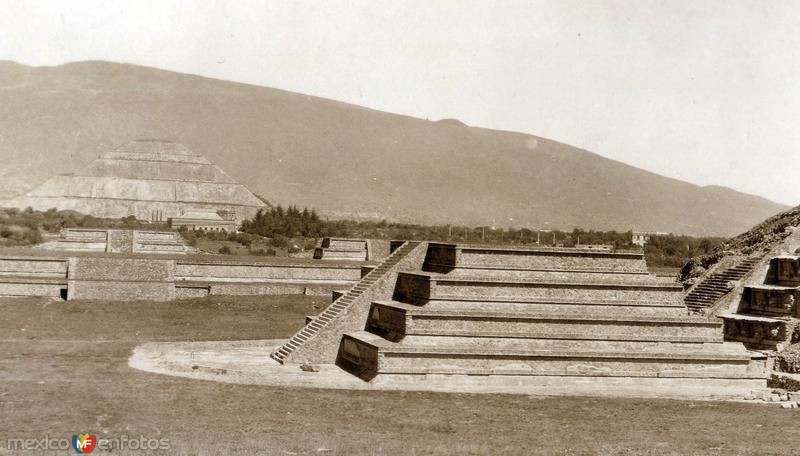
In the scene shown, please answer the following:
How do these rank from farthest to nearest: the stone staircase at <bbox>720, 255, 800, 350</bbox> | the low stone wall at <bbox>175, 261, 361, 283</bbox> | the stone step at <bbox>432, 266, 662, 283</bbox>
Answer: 1. the low stone wall at <bbox>175, 261, 361, 283</bbox>
2. the stone staircase at <bbox>720, 255, 800, 350</bbox>
3. the stone step at <bbox>432, 266, 662, 283</bbox>

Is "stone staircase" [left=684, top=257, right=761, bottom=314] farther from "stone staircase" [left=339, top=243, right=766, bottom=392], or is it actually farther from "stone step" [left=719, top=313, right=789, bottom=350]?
"stone staircase" [left=339, top=243, right=766, bottom=392]

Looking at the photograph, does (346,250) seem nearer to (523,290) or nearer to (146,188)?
(523,290)

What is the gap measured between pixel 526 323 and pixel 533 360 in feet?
3.19

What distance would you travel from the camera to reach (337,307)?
2020cm

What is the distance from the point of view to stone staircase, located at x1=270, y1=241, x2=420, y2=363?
18.9 metres

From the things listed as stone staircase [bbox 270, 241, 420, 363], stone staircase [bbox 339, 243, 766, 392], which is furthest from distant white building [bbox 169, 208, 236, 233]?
stone staircase [bbox 339, 243, 766, 392]

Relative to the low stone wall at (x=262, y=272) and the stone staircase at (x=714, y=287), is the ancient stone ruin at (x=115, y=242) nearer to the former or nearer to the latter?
the low stone wall at (x=262, y=272)

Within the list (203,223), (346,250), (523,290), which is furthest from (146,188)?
(523,290)

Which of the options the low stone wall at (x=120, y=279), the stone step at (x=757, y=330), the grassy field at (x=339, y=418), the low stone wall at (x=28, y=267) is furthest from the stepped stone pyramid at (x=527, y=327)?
the low stone wall at (x=28, y=267)

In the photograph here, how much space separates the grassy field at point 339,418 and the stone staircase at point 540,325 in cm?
142

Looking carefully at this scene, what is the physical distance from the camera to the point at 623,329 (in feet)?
59.1

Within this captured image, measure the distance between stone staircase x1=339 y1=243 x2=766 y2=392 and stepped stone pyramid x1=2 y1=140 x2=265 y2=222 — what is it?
5047cm

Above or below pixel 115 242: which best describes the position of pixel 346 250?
above

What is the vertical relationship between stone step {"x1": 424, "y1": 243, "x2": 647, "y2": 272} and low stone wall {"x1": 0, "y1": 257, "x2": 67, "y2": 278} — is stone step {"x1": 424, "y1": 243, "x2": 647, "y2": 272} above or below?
above
